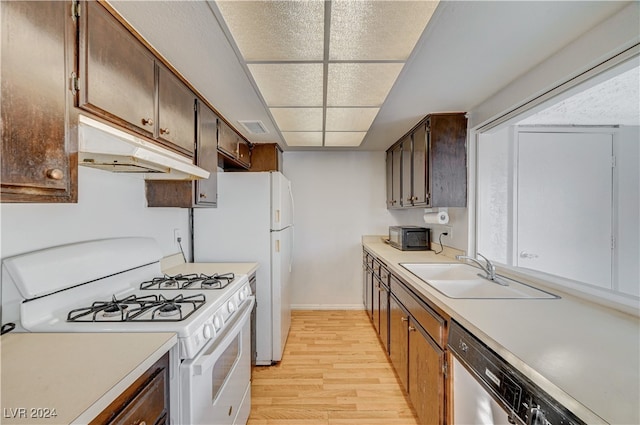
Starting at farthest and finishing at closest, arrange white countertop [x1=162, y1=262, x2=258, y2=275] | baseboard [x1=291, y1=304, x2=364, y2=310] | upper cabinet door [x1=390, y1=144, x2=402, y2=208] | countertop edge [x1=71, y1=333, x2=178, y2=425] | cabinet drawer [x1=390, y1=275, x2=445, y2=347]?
baseboard [x1=291, y1=304, x2=364, y2=310] < upper cabinet door [x1=390, y1=144, x2=402, y2=208] < white countertop [x1=162, y1=262, x2=258, y2=275] < cabinet drawer [x1=390, y1=275, x2=445, y2=347] < countertop edge [x1=71, y1=333, x2=178, y2=425]

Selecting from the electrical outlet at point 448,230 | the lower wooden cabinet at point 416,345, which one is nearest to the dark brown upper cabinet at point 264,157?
the lower wooden cabinet at point 416,345

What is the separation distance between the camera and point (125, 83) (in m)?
1.25

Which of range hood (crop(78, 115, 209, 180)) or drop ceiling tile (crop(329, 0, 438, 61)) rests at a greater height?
drop ceiling tile (crop(329, 0, 438, 61))

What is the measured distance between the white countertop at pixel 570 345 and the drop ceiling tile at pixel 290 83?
1.40 meters

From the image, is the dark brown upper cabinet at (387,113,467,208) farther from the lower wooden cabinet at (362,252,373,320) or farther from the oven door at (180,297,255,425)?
the oven door at (180,297,255,425)

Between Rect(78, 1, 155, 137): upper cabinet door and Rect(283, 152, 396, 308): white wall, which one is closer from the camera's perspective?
Rect(78, 1, 155, 137): upper cabinet door

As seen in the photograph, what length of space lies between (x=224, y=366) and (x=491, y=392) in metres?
1.17

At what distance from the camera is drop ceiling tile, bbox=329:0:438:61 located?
110 cm

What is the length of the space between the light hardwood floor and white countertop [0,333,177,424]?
4.26 ft

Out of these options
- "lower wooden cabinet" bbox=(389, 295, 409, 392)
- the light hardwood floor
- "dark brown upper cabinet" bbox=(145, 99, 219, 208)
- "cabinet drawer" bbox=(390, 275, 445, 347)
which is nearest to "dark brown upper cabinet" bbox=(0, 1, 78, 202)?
"dark brown upper cabinet" bbox=(145, 99, 219, 208)

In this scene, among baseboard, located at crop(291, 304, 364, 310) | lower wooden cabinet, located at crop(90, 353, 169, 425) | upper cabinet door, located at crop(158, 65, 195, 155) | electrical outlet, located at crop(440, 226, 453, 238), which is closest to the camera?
lower wooden cabinet, located at crop(90, 353, 169, 425)

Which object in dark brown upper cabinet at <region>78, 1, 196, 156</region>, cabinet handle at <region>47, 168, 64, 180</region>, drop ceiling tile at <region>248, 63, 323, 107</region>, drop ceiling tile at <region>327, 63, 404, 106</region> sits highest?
drop ceiling tile at <region>248, 63, 323, 107</region>

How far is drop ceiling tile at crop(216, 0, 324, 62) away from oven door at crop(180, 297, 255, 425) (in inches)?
54.2

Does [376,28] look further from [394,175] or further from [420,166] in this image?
[394,175]
